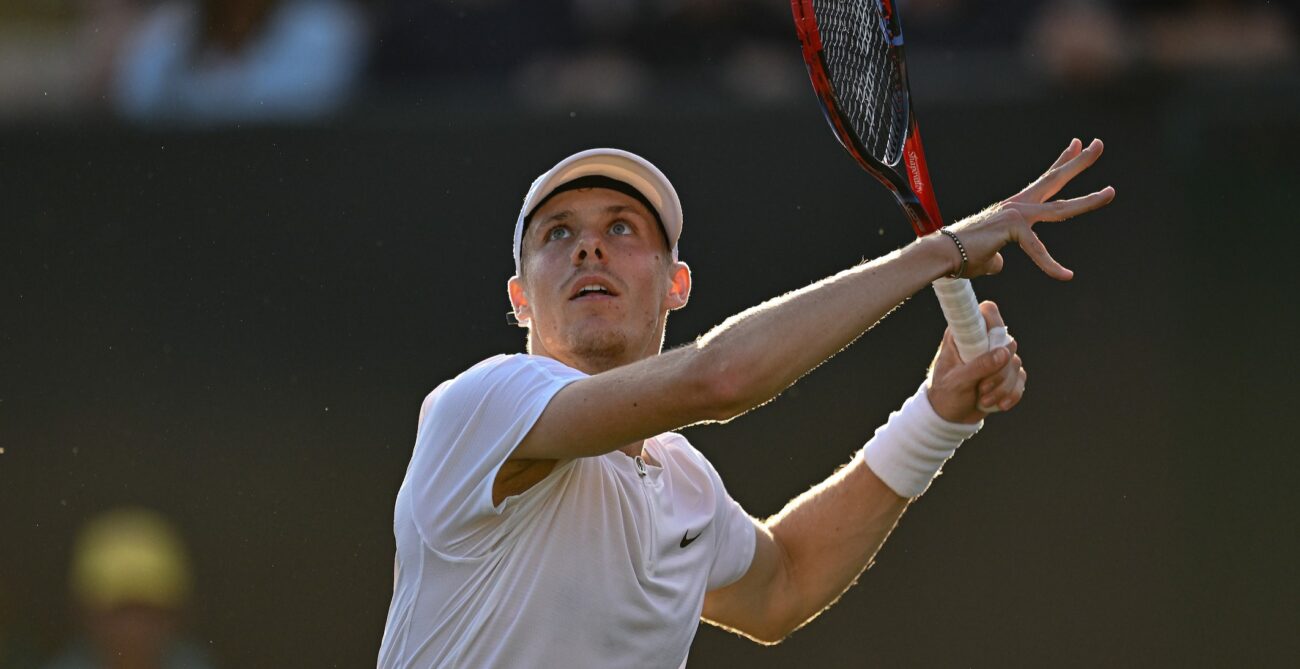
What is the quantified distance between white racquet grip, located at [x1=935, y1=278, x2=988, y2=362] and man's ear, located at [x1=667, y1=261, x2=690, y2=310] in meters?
0.58

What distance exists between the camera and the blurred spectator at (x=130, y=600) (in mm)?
5035

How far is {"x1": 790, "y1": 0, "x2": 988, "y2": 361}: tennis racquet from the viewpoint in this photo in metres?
3.09

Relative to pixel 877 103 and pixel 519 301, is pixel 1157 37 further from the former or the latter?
pixel 519 301

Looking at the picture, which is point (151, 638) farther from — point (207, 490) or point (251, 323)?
point (251, 323)

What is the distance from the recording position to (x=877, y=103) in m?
3.54

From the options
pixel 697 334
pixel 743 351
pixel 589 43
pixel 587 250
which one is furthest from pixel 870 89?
pixel 589 43

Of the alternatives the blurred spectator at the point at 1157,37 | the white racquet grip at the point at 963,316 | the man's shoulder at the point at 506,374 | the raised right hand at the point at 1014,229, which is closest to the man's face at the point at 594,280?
the man's shoulder at the point at 506,374

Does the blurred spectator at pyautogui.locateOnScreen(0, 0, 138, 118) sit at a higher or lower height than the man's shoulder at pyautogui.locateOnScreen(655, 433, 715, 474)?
higher

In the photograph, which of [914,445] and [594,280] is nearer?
[594,280]

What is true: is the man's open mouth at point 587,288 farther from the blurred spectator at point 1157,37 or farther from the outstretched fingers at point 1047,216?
the blurred spectator at point 1157,37

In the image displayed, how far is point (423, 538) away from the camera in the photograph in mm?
3006

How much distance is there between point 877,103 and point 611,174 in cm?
55

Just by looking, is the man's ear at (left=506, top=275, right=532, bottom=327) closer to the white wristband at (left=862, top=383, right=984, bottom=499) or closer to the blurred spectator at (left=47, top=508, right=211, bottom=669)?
the white wristband at (left=862, top=383, right=984, bottom=499)

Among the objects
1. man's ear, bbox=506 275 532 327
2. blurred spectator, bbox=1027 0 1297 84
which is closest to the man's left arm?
man's ear, bbox=506 275 532 327
